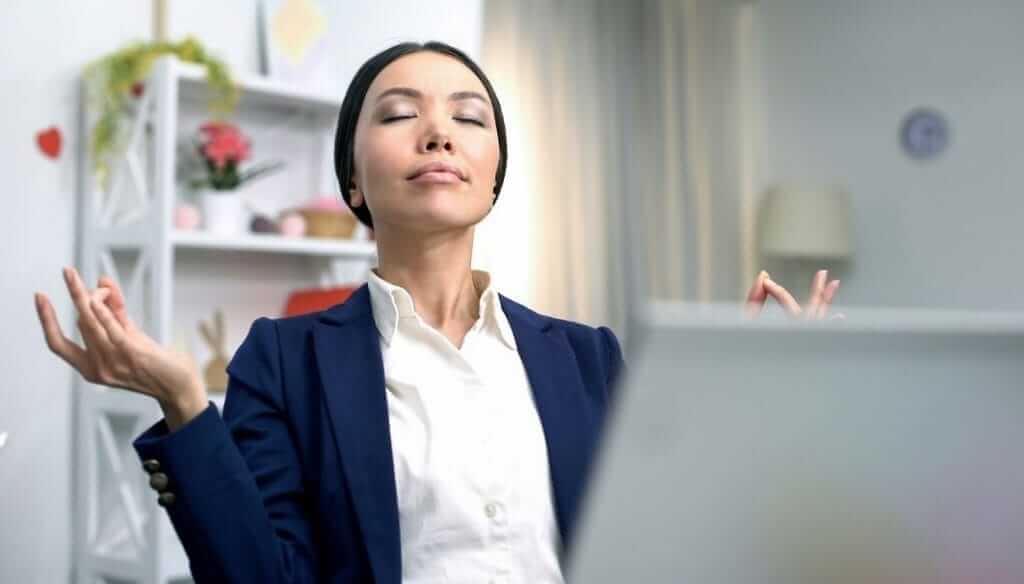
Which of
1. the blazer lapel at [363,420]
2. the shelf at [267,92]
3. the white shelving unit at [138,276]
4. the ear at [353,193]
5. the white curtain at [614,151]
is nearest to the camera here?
the blazer lapel at [363,420]

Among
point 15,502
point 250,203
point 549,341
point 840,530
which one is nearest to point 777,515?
point 840,530

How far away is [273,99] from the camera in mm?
3164

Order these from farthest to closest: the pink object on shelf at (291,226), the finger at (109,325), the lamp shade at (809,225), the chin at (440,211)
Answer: the lamp shade at (809,225) → the pink object on shelf at (291,226) → the chin at (440,211) → the finger at (109,325)

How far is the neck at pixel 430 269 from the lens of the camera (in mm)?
1086

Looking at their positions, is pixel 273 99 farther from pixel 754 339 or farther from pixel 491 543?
pixel 754 339

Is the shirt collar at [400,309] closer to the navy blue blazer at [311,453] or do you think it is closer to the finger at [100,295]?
the navy blue blazer at [311,453]

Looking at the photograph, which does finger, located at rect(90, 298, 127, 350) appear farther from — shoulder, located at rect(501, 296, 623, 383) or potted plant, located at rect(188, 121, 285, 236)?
potted plant, located at rect(188, 121, 285, 236)

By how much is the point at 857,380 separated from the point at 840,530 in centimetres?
6

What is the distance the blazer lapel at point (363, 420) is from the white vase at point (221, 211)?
193 cm

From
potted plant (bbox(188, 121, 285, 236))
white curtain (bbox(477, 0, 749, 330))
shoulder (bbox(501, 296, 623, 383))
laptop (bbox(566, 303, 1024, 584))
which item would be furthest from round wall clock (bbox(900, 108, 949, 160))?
laptop (bbox(566, 303, 1024, 584))

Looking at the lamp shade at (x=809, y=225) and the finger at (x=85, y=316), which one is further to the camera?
the lamp shade at (x=809, y=225)

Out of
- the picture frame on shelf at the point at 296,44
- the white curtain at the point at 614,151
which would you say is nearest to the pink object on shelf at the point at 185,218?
the picture frame on shelf at the point at 296,44

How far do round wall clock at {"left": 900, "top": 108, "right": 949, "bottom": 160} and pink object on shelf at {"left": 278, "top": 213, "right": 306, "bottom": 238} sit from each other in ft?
8.38

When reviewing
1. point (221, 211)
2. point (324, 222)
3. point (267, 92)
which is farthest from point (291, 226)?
point (267, 92)
